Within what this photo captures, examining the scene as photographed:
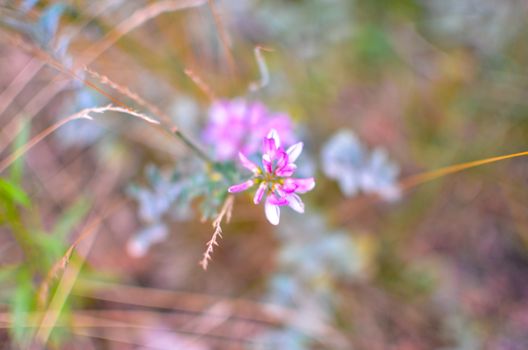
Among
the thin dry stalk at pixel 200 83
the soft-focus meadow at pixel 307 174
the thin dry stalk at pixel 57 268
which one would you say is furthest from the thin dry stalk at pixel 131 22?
the thin dry stalk at pixel 57 268

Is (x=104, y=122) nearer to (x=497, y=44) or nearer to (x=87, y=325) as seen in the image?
Result: (x=87, y=325)

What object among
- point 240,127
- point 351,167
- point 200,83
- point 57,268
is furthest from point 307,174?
point 57,268

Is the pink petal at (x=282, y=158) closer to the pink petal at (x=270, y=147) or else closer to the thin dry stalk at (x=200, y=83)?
the pink petal at (x=270, y=147)

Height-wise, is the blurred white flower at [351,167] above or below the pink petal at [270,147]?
above

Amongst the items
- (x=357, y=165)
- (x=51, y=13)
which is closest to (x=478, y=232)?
(x=357, y=165)

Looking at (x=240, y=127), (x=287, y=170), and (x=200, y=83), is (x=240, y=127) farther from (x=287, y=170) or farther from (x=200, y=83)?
(x=287, y=170)

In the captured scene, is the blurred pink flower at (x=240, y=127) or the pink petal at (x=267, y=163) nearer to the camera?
the pink petal at (x=267, y=163)

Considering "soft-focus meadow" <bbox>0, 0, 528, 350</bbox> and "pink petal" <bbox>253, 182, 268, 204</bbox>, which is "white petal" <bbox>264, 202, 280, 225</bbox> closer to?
"pink petal" <bbox>253, 182, 268, 204</bbox>
